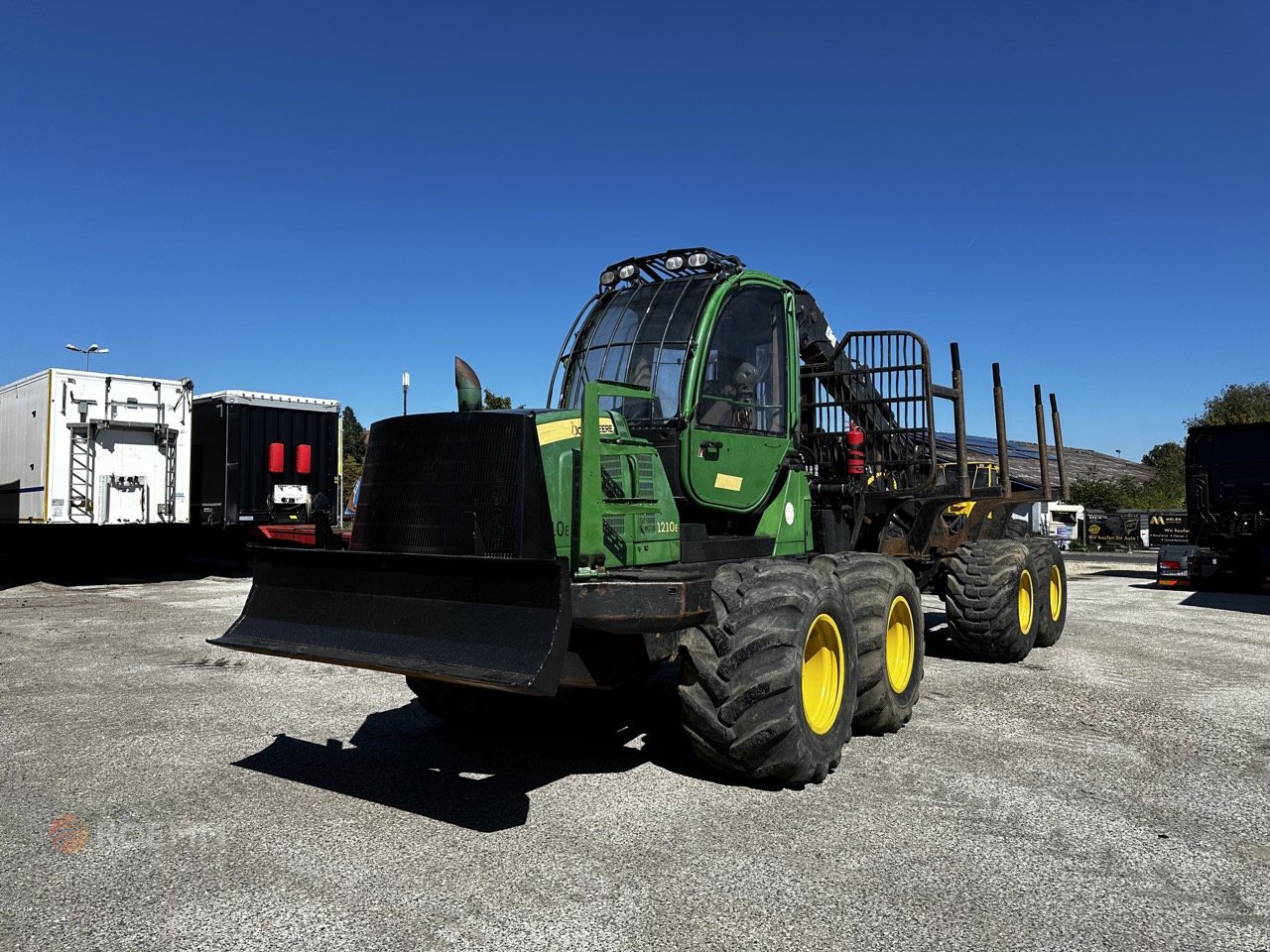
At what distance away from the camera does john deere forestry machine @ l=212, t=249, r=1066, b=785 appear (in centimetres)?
442

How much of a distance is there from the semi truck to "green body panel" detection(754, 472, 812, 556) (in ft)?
43.0

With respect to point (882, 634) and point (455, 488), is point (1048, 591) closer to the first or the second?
point (882, 634)

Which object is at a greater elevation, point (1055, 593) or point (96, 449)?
point (96, 449)

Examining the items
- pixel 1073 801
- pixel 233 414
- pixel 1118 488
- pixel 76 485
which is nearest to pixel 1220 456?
pixel 1073 801

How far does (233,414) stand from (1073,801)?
50.1 feet

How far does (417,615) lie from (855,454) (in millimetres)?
4164

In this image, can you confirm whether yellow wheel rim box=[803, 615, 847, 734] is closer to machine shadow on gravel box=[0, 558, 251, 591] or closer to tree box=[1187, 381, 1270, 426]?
machine shadow on gravel box=[0, 558, 251, 591]

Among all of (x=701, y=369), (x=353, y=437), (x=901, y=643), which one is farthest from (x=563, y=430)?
(x=353, y=437)

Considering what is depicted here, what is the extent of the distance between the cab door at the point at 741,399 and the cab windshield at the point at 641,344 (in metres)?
0.13

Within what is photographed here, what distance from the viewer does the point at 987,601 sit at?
869 cm

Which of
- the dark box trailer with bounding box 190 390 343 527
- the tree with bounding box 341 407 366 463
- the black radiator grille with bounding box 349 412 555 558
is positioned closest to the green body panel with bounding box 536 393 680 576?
the black radiator grille with bounding box 349 412 555 558

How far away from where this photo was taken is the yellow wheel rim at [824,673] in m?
5.28

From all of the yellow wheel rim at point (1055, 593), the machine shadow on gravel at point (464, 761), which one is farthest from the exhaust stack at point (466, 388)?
the yellow wheel rim at point (1055, 593)

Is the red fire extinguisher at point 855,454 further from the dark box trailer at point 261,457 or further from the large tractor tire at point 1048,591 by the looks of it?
the dark box trailer at point 261,457
